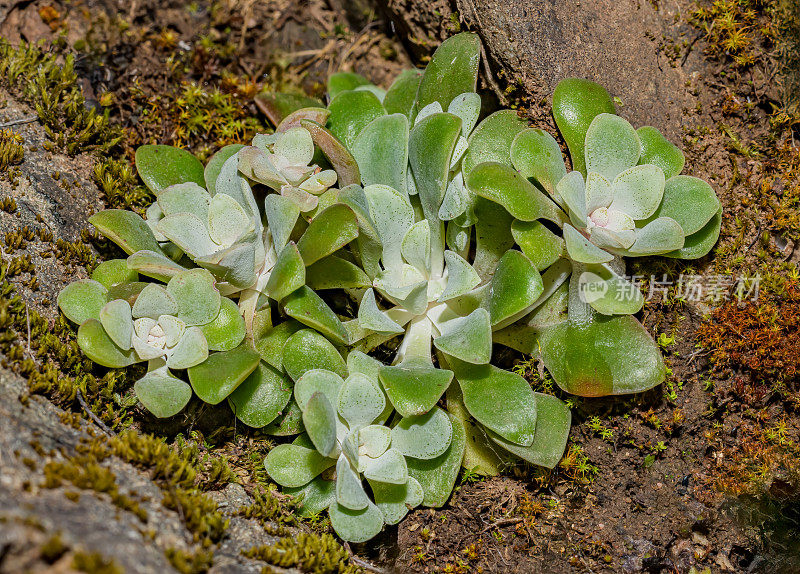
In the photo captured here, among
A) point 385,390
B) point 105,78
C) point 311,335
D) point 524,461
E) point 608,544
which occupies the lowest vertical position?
point 608,544

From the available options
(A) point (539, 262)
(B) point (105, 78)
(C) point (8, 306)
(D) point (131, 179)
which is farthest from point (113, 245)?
(A) point (539, 262)

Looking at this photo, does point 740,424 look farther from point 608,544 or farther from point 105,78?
point 105,78

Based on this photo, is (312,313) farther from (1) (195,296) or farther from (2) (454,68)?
(2) (454,68)

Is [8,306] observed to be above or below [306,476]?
above

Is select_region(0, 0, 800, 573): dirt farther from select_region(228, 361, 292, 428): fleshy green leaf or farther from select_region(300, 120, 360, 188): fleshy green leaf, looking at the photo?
select_region(300, 120, 360, 188): fleshy green leaf

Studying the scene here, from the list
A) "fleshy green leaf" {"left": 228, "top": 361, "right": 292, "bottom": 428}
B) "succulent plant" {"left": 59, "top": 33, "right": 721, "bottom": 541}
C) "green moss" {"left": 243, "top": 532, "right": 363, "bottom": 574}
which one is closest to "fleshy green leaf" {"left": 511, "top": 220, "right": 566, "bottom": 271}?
"succulent plant" {"left": 59, "top": 33, "right": 721, "bottom": 541}

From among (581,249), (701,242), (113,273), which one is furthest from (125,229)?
(701,242)

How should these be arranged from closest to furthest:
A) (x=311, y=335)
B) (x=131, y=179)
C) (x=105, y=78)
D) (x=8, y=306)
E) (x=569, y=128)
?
(x=8, y=306), (x=311, y=335), (x=569, y=128), (x=131, y=179), (x=105, y=78)
